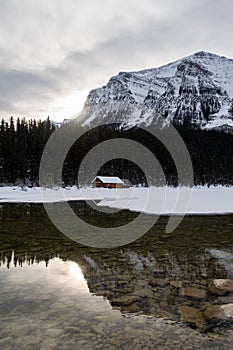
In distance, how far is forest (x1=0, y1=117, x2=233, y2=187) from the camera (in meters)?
68.1

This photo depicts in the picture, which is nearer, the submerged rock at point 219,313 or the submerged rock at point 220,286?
the submerged rock at point 219,313

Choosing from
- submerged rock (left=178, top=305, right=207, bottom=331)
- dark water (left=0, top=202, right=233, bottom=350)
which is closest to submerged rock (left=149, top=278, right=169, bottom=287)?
dark water (left=0, top=202, right=233, bottom=350)

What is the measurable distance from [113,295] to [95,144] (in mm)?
75188

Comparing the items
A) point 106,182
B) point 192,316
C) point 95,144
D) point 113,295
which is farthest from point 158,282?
point 95,144

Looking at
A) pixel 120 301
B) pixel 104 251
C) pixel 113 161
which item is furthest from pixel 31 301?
pixel 113 161

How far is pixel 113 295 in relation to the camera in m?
9.02

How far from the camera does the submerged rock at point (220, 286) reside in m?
9.07

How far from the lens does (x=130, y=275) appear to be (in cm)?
1089

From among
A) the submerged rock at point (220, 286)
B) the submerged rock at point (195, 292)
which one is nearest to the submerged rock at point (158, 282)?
the submerged rock at point (195, 292)

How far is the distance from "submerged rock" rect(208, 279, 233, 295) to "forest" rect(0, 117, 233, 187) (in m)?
60.5

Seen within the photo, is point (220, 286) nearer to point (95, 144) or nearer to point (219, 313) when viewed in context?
point (219, 313)

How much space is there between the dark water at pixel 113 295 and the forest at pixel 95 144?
2126 inches

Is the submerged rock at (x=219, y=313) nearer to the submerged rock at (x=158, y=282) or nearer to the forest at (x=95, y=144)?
the submerged rock at (x=158, y=282)

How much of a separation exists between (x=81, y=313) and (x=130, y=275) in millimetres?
3387
